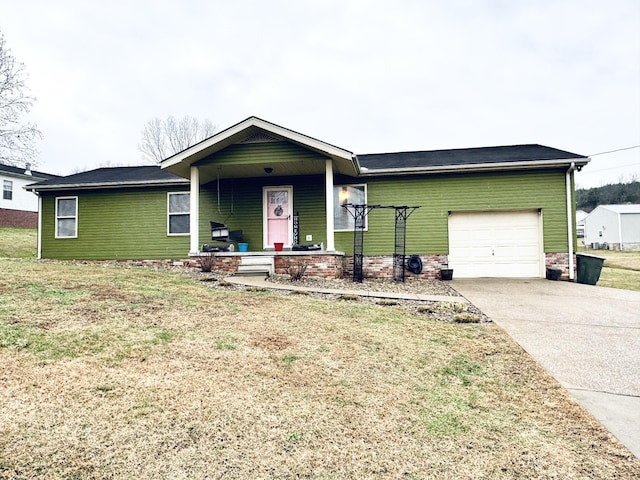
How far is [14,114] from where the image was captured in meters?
17.7

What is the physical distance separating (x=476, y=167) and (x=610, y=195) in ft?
152

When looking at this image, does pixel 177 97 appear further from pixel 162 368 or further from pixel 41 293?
pixel 162 368

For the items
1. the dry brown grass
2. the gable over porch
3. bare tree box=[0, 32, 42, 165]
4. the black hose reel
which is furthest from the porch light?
bare tree box=[0, 32, 42, 165]

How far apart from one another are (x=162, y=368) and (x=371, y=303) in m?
4.02

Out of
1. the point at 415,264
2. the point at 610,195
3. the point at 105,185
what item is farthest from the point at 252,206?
the point at 610,195

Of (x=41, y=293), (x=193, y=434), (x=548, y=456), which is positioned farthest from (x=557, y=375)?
(x=41, y=293)

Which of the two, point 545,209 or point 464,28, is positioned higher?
point 464,28

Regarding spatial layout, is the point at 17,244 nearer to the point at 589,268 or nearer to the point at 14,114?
the point at 14,114

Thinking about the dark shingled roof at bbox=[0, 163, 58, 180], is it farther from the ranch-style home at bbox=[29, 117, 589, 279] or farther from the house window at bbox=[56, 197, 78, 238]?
the house window at bbox=[56, 197, 78, 238]

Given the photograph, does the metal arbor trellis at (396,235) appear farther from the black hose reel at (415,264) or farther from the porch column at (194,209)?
the porch column at (194,209)

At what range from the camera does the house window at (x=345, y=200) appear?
434 inches

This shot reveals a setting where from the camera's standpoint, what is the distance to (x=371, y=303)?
6305mm

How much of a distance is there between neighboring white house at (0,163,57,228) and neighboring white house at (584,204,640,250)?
45190 millimetres

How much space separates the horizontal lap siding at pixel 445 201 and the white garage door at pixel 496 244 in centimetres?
28
